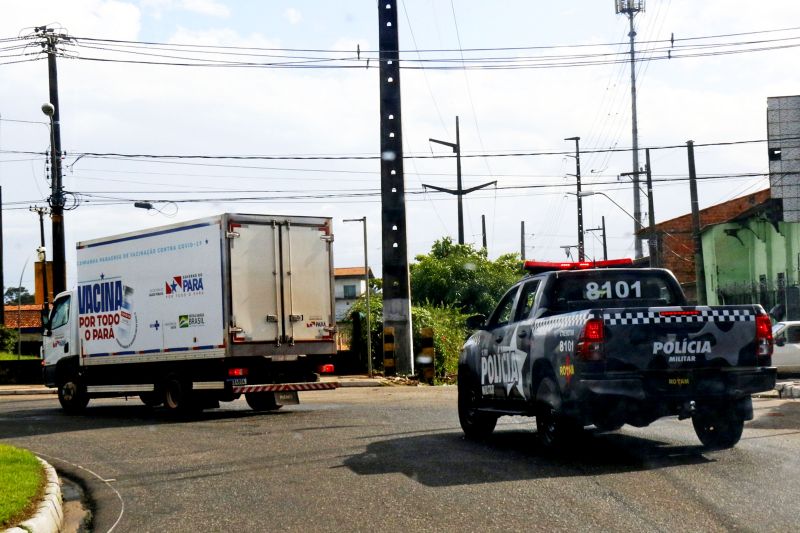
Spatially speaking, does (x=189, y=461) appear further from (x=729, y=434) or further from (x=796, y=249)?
(x=796, y=249)

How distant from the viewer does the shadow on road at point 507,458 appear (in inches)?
369

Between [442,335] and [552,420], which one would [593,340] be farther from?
[442,335]

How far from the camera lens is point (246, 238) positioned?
17094 millimetres

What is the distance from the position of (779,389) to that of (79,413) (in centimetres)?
1319

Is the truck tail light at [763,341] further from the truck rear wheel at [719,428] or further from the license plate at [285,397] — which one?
the license plate at [285,397]

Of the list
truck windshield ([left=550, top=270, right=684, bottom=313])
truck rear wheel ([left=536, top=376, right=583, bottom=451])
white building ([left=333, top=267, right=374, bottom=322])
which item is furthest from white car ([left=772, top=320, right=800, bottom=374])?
white building ([left=333, top=267, right=374, bottom=322])

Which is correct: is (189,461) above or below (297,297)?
below

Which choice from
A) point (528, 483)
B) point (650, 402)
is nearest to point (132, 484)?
point (528, 483)

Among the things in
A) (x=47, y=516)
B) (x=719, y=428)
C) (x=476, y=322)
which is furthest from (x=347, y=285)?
(x=47, y=516)

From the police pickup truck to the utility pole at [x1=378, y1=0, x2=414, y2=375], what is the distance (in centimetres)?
1664

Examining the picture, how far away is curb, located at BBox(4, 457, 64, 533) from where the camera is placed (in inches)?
287

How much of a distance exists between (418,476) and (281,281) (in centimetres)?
859

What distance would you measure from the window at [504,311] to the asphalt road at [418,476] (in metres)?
1.37

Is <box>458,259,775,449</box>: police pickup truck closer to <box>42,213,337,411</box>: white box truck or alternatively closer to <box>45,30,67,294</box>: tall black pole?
<box>42,213,337,411</box>: white box truck
